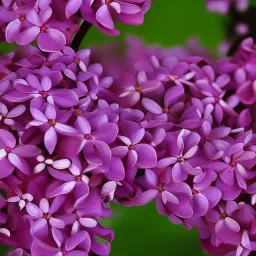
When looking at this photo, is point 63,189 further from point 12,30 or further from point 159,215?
point 159,215

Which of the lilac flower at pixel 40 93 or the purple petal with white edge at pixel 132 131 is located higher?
the lilac flower at pixel 40 93

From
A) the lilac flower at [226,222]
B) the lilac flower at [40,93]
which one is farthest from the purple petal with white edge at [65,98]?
the lilac flower at [226,222]

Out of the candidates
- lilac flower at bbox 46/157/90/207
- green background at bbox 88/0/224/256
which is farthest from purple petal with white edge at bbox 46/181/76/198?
green background at bbox 88/0/224/256

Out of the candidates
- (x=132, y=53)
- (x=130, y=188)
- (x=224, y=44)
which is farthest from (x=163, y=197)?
(x=224, y=44)

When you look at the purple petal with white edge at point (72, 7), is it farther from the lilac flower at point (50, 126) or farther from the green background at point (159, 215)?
the green background at point (159, 215)

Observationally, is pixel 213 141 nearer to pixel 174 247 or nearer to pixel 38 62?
pixel 38 62

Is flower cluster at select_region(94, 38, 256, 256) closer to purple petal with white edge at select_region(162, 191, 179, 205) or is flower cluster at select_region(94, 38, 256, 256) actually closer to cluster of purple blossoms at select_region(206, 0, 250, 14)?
purple petal with white edge at select_region(162, 191, 179, 205)
